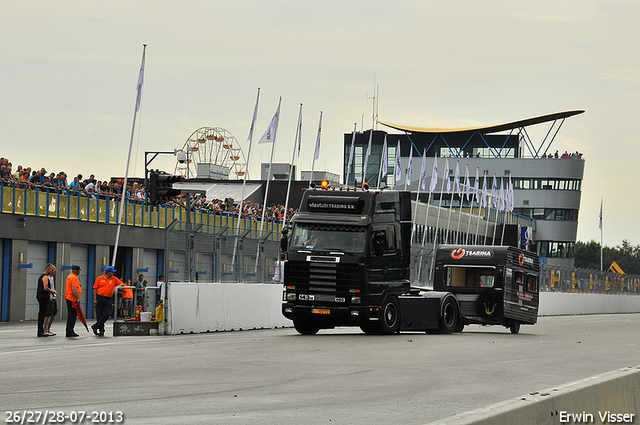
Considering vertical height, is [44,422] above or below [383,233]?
below

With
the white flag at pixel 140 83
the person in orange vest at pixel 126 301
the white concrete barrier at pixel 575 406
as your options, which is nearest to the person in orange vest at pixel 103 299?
the person in orange vest at pixel 126 301

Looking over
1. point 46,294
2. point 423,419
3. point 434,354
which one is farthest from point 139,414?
point 46,294

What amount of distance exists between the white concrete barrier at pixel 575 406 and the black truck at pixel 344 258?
14.7 m

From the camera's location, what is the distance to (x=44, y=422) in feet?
29.8

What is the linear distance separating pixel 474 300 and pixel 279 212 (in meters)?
24.1

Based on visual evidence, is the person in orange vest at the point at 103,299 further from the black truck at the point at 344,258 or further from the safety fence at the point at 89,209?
the black truck at the point at 344,258

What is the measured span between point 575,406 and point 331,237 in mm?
16896

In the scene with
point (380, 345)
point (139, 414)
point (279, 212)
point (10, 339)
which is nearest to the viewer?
point (139, 414)

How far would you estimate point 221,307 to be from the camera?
89.4 feet

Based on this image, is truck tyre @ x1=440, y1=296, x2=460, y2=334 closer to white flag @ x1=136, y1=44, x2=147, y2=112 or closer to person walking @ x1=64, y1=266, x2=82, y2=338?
person walking @ x1=64, y1=266, x2=82, y2=338

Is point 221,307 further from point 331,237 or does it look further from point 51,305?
point 51,305

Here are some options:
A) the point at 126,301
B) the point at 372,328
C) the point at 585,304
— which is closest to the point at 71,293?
the point at 126,301

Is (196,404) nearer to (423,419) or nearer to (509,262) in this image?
(423,419)

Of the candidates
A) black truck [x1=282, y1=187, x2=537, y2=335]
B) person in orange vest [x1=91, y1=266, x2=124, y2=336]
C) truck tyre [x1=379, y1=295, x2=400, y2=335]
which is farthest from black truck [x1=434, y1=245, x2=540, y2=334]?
person in orange vest [x1=91, y1=266, x2=124, y2=336]
